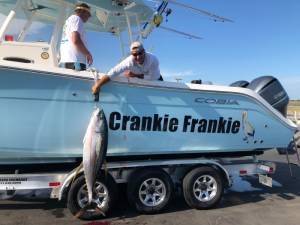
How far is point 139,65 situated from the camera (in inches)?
234

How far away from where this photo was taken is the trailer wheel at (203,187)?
625 cm

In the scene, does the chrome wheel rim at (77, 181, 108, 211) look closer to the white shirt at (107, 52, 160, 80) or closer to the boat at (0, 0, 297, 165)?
the boat at (0, 0, 297, 165)

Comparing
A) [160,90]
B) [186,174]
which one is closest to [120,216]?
[186,174]

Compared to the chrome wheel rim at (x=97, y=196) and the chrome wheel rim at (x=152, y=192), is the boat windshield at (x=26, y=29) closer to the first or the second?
the chrome wheel rim at (x=97, y=196)

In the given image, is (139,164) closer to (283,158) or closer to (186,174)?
(186,174)

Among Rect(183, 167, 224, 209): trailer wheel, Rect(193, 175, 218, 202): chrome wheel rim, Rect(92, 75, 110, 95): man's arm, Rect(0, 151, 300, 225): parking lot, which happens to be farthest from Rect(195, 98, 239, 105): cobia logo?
Rect(0, 151, 300, 225): parking lot

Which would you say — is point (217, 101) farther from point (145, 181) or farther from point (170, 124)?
point (145, 181)

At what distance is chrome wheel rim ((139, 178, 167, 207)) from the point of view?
5984 mm

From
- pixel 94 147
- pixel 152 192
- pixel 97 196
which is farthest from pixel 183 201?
pixel 94 147

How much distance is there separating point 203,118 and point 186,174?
93 cm

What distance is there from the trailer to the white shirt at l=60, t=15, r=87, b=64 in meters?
1.56

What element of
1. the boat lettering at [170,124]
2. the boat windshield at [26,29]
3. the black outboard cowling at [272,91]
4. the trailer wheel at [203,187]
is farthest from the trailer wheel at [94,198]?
the black outboard cowling at [272,91]

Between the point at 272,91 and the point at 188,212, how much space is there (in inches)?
106

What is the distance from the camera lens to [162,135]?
6031 millimetres
